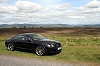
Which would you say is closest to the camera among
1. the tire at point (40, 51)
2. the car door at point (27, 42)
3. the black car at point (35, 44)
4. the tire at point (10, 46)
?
the black car at point (35, 44)

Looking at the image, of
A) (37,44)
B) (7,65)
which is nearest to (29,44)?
(37,44)

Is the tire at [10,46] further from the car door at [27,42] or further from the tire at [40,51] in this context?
the tire at [40,51]

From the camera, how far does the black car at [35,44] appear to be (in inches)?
575

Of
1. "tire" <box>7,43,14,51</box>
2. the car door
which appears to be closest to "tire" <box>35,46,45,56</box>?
the car door

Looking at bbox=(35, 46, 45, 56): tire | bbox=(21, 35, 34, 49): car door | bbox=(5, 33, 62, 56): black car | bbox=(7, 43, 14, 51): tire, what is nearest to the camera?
bbox=(5, 33, 62, 56): black car

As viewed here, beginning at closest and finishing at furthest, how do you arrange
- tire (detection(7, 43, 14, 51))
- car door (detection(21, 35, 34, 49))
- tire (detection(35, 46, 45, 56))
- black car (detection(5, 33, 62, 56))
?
black car (detection(5, 33, 62, 56)) → tire (detection(35, 46, 45, 56)) → car door (detection(21, 35, 34, 49)) → tire (detection(7, 43, 14, 51))

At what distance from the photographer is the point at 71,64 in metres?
11.6

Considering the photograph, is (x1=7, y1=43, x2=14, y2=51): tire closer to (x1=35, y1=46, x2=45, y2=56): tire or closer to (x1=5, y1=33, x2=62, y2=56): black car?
(x1=5, y1=33, x2=62, y2=56): black car

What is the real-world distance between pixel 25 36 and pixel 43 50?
8.09 feet

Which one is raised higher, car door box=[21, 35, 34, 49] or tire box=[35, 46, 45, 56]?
car door box=[21, 35, 34, 49]

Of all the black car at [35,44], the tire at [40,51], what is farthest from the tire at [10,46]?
the tire at [40,51]

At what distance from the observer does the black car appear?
47.9ft

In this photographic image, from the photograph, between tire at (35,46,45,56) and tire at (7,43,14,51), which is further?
tire at (7,43,14,51)

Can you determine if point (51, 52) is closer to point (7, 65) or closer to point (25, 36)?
point (25, 36)
